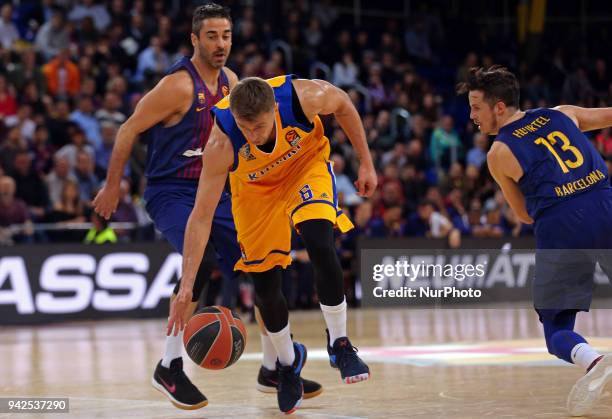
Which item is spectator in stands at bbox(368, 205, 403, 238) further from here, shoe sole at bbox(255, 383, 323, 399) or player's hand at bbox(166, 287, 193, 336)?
player's hand at bbox(166, 287, 193, 336)

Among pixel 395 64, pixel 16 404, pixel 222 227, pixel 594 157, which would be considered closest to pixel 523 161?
pixel 594 157

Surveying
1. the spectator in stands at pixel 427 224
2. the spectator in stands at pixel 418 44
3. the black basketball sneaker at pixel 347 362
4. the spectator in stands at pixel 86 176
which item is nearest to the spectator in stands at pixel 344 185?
the spectator in stands at pixel 427 224

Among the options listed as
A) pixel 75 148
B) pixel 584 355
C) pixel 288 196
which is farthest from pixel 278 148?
pixel 75 148

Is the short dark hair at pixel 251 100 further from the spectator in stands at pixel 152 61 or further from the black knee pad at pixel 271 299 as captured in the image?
the spectator in stands at pixel 152 61

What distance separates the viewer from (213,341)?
6.23m

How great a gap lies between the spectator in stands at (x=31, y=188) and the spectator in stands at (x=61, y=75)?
1821 millimetres

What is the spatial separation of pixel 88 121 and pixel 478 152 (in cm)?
679

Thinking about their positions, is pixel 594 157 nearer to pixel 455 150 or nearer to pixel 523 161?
pixel 523 161

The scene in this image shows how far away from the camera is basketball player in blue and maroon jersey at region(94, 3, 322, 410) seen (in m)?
6.54

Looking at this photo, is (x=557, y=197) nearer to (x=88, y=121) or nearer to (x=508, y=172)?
(x=508, y=172)

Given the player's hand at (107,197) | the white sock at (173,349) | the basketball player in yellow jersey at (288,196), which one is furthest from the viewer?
the player's hand at (107,197)

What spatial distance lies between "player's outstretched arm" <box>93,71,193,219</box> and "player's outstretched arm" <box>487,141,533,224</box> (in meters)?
1.93

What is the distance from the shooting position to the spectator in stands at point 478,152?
18406 millimetres

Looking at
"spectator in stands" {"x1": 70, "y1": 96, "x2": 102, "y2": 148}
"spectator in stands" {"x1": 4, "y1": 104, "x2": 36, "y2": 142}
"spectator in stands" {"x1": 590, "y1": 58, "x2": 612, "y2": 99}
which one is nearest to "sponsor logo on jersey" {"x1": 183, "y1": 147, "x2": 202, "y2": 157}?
"spectator in stands" {"x1": 4, "y1": 104, "x2": 36, "y2": 142}
